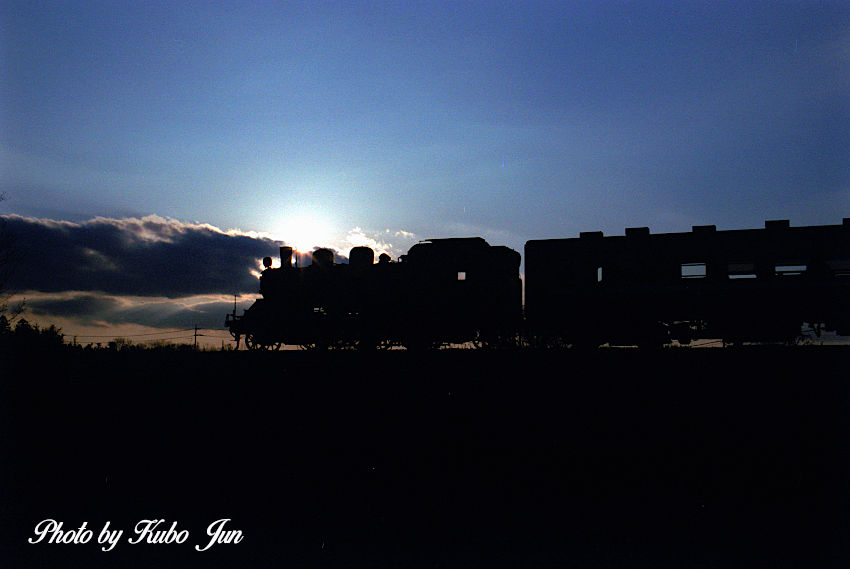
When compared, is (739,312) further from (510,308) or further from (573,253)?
(510,308)


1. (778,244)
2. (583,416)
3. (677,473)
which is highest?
(778,244)

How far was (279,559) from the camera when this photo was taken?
6.13 meters

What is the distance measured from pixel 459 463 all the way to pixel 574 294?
954cm

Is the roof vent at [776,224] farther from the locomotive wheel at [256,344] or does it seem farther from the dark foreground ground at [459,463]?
the locomotive wheel at [256,344]

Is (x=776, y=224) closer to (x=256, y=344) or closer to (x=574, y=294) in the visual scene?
(x=574, y=294)

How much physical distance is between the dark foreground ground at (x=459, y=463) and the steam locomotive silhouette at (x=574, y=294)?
3.17 metres

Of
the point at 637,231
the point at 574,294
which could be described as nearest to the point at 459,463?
the point at 574,294

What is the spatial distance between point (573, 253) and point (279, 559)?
12825 millimetres

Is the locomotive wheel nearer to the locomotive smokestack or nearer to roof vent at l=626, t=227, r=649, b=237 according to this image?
the locomotive smokestack

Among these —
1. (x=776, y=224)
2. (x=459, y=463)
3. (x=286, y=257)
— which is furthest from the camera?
(x=286, y=257)

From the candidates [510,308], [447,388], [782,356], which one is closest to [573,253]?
[510,308]

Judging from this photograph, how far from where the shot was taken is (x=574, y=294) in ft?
54.1

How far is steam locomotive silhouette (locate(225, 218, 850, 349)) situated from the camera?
49.1ft

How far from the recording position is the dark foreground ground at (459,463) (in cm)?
624
